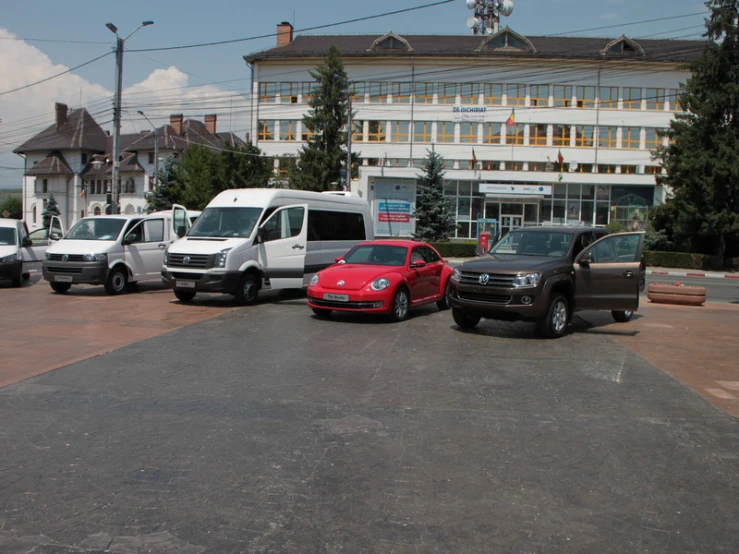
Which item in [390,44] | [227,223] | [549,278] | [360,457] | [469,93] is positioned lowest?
[360,457]

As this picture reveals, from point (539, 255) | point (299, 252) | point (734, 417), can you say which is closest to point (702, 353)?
point (539, 255)

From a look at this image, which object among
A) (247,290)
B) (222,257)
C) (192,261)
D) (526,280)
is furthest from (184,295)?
(526,280)

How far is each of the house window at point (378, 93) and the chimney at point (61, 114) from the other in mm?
46034

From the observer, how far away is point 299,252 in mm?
16219

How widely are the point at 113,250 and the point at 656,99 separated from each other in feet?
179

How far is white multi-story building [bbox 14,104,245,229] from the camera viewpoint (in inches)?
3115

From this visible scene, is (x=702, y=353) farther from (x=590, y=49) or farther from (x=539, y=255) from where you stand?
(x=590, y=49)

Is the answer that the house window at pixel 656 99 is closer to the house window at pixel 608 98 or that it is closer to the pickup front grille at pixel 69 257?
the house window at pixel 608 98

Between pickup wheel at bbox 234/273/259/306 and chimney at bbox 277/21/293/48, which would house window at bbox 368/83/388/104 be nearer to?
chimney at bbox 277/21/293/48

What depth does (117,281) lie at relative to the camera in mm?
17234

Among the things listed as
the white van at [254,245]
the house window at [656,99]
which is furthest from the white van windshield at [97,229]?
the house window at [656,99]

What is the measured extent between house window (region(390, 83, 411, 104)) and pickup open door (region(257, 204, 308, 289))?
4702 cm

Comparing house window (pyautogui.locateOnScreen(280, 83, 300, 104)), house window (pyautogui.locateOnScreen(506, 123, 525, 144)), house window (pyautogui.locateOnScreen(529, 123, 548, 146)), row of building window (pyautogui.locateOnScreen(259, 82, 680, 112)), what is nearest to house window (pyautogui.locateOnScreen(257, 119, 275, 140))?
house window (pyautogui.locateOnScreen(280, 83, 300, 104))

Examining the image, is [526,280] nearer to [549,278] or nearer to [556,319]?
[549,278]
